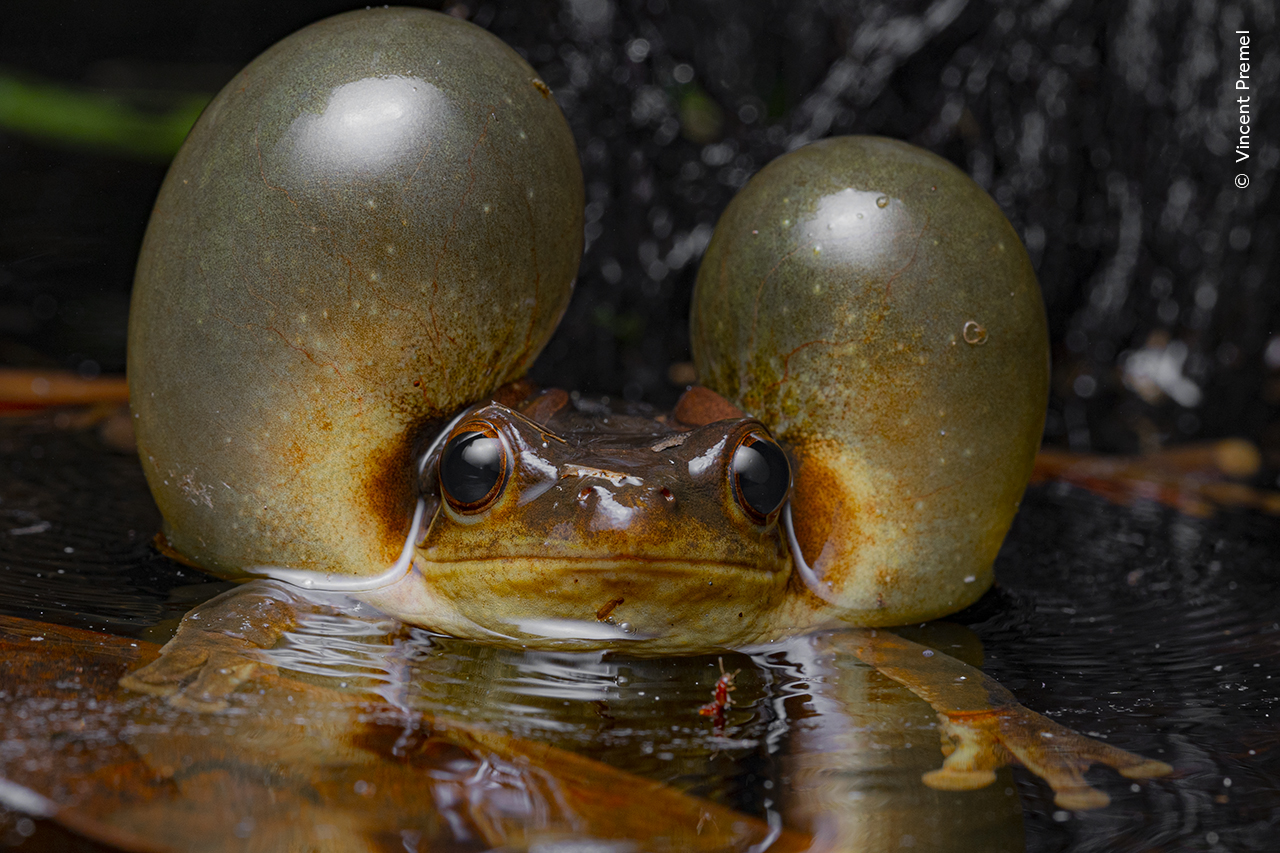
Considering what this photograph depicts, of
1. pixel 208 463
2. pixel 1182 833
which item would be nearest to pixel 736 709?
pixel 1182 833

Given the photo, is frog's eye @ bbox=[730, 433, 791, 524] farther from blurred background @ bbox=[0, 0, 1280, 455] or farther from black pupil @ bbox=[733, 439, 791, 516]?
blurred background @ bbox=[0, 0, 1280, 455]

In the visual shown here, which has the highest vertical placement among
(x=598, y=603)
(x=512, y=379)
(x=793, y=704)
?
(x=512, y=379)

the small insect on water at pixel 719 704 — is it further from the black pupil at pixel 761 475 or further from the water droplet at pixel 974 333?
the water droplet at pixel 974 333

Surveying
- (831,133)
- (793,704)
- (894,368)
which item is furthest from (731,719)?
(831,133)

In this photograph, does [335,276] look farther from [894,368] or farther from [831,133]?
[831,133]

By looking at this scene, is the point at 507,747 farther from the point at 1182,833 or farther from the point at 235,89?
the point at 235,89

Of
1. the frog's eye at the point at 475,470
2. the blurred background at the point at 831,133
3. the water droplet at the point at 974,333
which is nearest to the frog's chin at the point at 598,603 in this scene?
the frog's eye at the point at 475,470
